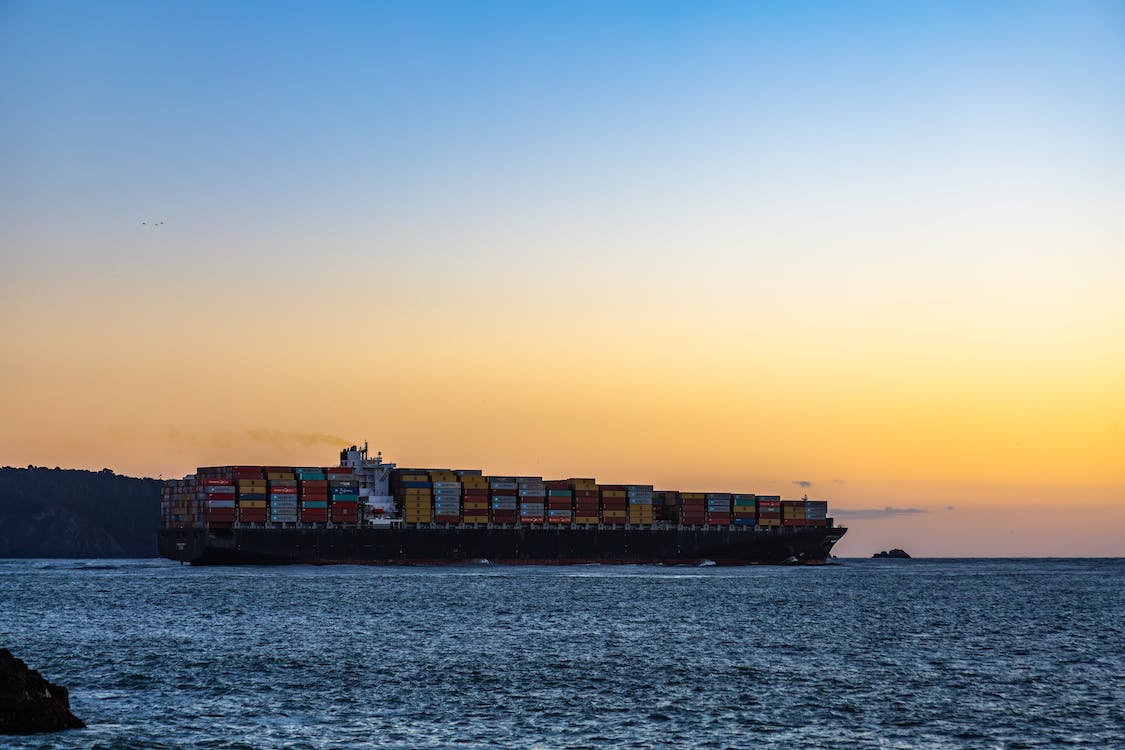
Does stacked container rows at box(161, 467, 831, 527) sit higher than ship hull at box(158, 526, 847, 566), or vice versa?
stacked container rows at box(161, 467, 831, 527)

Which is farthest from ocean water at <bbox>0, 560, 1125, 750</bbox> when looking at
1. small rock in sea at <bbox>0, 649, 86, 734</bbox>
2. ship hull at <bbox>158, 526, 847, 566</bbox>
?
ship hull at <bbox>158, 526, 847, 566</bbox>

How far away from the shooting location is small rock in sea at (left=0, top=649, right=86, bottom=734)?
33.5 metres

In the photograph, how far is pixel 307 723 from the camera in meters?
37.1

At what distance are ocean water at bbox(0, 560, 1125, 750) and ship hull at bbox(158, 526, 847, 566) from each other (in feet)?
175

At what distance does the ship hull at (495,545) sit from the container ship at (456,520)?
147mm

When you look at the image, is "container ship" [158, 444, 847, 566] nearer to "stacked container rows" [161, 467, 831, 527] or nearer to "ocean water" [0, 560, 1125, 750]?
"stacked container rows" [161, 467, 831, 527]

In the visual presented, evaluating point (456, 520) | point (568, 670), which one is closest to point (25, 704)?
point (568, 670)

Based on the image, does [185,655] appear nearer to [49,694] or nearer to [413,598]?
[49,694]

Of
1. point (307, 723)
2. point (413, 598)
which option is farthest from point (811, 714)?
point (413, 598)

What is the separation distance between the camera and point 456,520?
528 ft

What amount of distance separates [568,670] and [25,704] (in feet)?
71.8

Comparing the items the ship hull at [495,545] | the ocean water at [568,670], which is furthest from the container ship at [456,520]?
the ocean water at [568,670]

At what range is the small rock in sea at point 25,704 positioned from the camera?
110 feet

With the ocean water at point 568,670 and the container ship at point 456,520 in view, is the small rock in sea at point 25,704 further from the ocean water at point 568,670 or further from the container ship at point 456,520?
the container ship at point 456,520
